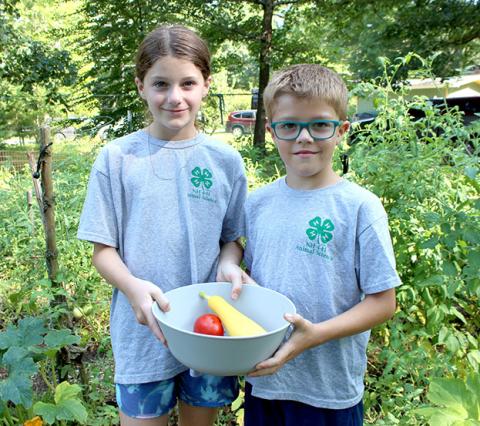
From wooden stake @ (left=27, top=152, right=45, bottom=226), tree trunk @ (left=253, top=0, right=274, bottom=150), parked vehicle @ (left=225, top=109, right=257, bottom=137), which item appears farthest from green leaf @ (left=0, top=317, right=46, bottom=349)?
parked vehicle @ (left=225, top=109, right=257, bottom=137)

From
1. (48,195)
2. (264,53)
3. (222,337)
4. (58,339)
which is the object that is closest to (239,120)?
(264,53)

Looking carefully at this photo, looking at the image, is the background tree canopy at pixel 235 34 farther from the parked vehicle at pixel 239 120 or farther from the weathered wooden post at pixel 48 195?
the parked vehicle at pixel 239 120

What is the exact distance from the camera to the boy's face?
132cm

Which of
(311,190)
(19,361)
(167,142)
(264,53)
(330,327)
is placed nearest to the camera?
(330,327)

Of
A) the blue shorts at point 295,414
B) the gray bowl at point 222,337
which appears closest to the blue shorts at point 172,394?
the blue shorts at point 295,414

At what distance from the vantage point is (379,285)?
1258 mm

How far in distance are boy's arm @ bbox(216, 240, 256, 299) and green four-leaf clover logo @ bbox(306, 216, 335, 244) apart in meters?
0.24

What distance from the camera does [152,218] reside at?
1443 millimetres

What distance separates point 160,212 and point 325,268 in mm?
509

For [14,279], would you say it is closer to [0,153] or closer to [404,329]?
[404,329]

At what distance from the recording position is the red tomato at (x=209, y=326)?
126 centimetres

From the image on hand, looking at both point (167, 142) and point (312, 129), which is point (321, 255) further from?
point (167, 142)

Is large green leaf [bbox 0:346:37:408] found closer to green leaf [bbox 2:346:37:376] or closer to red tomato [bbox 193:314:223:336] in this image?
green leaf [bbox 2:346:37:376]

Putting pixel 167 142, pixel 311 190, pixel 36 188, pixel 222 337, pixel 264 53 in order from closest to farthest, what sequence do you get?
pixel 222 337, pixel 311 190, pixel 167 142, pixel 36 188, pixel 264 53
